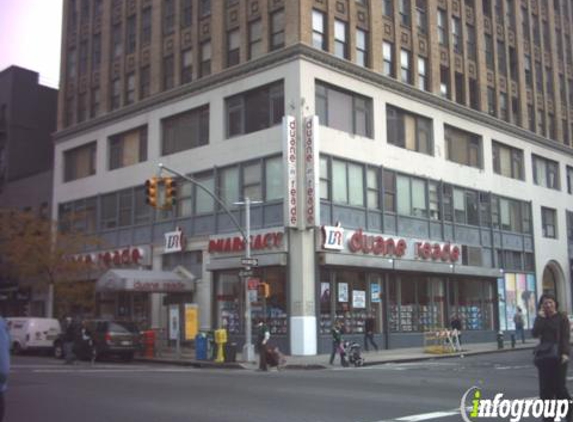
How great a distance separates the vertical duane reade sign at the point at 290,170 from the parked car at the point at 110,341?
27.3 ft

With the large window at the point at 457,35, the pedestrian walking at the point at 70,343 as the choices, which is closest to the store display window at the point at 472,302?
the large window at the point at 457,35

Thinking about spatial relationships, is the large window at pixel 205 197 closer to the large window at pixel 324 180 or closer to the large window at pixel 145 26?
the large window at pixel 324 180

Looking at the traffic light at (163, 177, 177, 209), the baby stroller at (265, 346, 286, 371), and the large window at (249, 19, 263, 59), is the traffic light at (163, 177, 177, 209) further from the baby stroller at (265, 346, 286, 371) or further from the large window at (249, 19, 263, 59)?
the large window at (249, 19, 263, 59)

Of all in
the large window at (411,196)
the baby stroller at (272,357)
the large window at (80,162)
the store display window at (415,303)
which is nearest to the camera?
the baby stroller at (272,357)

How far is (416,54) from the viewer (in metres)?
39.9

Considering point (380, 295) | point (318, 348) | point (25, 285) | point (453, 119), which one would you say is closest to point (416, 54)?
point (453, 119)

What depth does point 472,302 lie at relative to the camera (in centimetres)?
4234

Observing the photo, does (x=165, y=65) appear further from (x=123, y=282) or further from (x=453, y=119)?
(x=453, y=119)

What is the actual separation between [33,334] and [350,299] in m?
15.3

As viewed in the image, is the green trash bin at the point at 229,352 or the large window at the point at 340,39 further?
the large window at the point at 340,39

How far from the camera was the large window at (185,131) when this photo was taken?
3806cm

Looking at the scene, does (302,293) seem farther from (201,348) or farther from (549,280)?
(549,280)

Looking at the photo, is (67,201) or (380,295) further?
(67,201)

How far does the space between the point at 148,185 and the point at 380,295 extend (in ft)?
50.4
